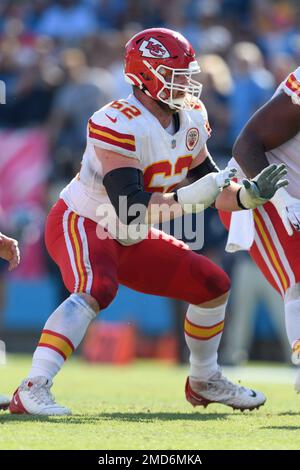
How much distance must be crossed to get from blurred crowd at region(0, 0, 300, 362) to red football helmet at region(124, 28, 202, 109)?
15.0ft

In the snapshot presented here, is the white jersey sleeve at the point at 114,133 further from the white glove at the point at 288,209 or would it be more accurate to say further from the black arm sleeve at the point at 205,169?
the white glove at the point at 288,209

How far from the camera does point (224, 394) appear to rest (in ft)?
18.0

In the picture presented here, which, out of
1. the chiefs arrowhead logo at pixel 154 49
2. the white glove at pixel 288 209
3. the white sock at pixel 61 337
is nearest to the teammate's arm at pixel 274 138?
the white glove at pixel 288 209

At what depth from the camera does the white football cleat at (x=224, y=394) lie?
5.45m

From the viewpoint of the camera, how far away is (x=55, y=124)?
34.4ft

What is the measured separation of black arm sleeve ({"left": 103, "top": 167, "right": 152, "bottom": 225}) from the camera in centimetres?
479

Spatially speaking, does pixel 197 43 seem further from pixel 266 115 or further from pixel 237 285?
pixel 266 115

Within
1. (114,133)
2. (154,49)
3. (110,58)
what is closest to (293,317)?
(114,133)

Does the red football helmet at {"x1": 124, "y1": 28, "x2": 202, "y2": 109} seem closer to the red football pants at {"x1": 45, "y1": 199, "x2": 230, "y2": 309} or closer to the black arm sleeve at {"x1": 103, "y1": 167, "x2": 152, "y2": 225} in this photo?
the black arm sleeve at {"x1": 103, "y1": 167, "x2": 152, "y2": 225}

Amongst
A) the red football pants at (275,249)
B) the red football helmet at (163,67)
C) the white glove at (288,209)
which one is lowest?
the red football pants at (275,249)

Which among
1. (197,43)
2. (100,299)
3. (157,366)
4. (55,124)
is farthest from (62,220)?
(197,43)

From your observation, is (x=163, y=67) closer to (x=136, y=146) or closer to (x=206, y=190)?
(x=136, y=146)

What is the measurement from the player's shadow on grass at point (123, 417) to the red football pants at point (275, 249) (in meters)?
0.71
